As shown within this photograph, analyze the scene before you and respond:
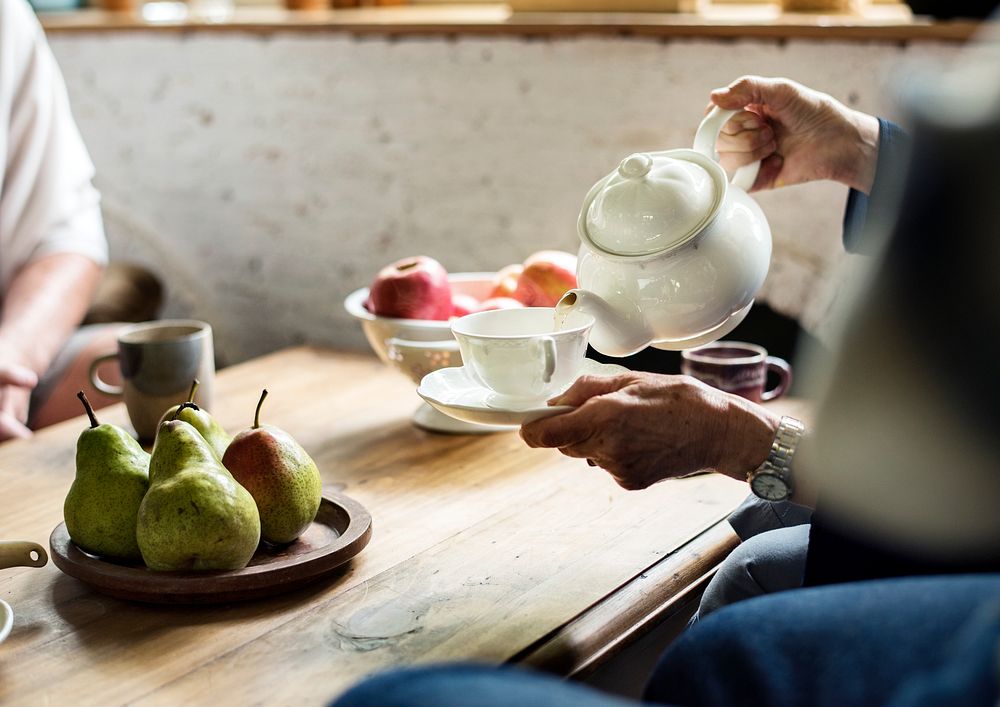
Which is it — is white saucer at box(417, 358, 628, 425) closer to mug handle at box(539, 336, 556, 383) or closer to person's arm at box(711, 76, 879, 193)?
mug handle at box(539, 336, 556, 383)

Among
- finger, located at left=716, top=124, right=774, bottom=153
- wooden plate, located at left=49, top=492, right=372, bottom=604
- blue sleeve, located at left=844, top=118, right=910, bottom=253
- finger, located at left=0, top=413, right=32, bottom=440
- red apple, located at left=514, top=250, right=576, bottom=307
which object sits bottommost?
finger, located at left=0, top=413, right=32, bottom=440

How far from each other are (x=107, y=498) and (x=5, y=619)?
13cm

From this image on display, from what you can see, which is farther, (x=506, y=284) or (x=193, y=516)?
(x=506, y=284)

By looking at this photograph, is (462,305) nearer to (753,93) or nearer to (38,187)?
(753,93)

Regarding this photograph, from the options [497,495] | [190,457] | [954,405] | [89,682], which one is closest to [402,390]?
[497,495]

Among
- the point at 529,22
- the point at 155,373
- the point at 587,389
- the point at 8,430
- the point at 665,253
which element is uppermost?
the point at 529,22

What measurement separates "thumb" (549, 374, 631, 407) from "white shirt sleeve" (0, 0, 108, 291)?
117cm

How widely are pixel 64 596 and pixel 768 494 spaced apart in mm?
619

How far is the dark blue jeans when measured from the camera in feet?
1.93

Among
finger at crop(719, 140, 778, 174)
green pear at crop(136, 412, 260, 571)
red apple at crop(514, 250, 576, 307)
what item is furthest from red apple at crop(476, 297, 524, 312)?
green pear at crop(136, 412, 260, 571)

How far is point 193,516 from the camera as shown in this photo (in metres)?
0.88

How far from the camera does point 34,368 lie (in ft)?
5.53

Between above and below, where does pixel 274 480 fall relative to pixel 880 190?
below

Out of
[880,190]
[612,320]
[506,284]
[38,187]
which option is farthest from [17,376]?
[880,190]
